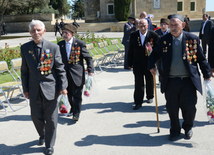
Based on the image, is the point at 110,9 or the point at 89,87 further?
the point at 110,9

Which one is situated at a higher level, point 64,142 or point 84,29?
point 84,29

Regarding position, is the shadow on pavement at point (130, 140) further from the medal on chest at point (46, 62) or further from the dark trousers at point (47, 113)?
the medal on chest at point (46, 62)

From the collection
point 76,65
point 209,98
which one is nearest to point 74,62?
point 76,65

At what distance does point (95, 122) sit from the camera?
560 cm

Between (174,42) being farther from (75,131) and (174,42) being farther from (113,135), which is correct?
(75,131)

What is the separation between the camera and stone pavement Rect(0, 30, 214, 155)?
428 cm

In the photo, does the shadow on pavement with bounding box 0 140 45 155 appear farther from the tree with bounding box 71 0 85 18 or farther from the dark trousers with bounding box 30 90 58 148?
the tree with bounding box 71 0 85 18

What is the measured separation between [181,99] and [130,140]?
109 cm

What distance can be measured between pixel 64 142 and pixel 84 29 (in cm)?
3537

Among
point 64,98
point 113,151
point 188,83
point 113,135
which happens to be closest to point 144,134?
point 113,135

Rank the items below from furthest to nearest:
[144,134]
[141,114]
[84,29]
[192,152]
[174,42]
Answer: [84,29], [141,114], [144,134], [174,42], [192,152]

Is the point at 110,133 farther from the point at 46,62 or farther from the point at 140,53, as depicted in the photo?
the point at 140,53

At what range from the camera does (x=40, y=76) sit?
4051 millimetres

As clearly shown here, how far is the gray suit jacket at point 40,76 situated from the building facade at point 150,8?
139 feet
